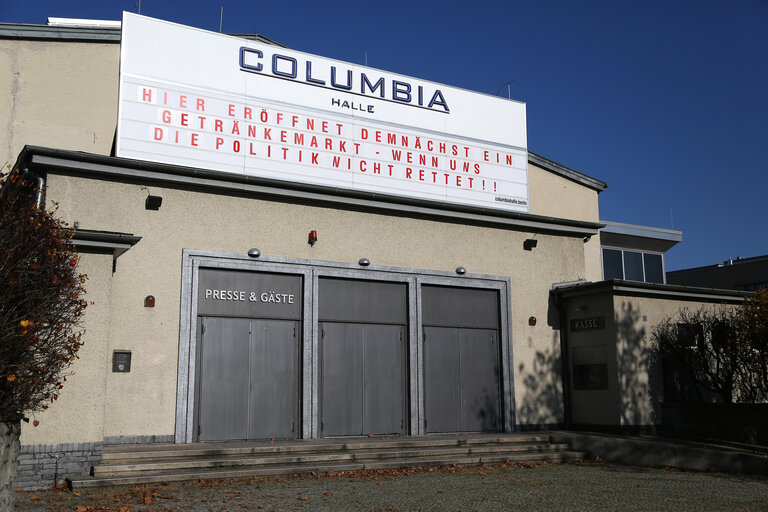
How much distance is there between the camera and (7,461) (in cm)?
595

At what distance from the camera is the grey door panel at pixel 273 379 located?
39.9 feet

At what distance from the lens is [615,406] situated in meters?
14.2

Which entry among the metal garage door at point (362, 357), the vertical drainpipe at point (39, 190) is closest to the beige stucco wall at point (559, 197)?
the metal garage door at point (362, 357)

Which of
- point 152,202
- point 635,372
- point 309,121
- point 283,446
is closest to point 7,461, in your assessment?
point 283,446

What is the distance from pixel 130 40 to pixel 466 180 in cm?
722

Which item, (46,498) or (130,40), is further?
(130,40)

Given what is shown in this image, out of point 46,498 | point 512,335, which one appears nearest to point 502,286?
point 512,335

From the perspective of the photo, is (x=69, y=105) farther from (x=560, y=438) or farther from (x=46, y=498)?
(x=560, y=438)

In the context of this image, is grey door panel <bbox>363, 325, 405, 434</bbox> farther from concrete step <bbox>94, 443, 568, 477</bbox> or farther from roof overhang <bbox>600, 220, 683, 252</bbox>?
roof overhang <bbox>600, 220, 683, 252</bbox>

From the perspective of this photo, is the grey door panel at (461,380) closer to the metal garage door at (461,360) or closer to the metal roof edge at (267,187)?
the metal garage door at (461,360)

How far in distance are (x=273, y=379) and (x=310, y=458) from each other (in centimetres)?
221

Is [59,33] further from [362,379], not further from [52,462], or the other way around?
[362,379]

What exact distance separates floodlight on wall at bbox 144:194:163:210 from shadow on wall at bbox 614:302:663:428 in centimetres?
924

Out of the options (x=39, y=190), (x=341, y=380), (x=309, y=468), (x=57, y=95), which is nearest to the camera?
(x=309, y=468)
